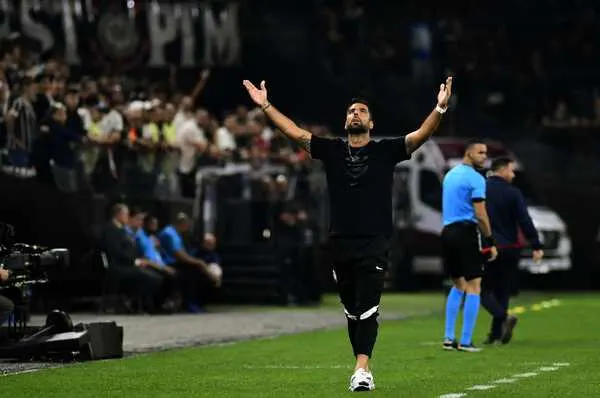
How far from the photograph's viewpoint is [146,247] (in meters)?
29.1

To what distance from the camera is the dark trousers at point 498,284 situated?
69.8ft

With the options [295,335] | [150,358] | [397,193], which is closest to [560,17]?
[397,193]

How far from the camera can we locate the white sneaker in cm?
1463

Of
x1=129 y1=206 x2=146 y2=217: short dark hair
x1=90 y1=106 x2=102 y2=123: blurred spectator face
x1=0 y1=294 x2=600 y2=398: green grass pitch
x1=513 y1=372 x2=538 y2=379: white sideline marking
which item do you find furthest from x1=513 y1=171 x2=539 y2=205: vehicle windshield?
x1=513 y1=372 x2=538 y2=379: white sideline marking

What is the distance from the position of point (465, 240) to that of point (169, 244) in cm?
1041

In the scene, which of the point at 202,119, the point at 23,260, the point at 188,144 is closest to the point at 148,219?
the point at 188,144

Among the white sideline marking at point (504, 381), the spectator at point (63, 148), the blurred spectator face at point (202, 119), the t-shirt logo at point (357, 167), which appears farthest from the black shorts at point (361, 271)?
the blurred spectator face at point (202, 119)

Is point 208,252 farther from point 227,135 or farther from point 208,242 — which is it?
point 227,135

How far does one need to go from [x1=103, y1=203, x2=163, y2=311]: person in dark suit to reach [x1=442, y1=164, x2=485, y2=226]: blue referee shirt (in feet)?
29.1

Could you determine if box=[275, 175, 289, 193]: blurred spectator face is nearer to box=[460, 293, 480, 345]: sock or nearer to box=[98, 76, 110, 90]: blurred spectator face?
box=[98, 76, 110, 90]: blurred spectator face

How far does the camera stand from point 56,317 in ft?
59.7

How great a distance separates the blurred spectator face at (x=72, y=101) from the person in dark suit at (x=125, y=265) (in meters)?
1.61

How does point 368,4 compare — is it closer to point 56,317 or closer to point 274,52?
point 274,52

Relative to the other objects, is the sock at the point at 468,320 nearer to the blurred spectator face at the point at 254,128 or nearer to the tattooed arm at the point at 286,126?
the tattooed arm at the point at 286,126
